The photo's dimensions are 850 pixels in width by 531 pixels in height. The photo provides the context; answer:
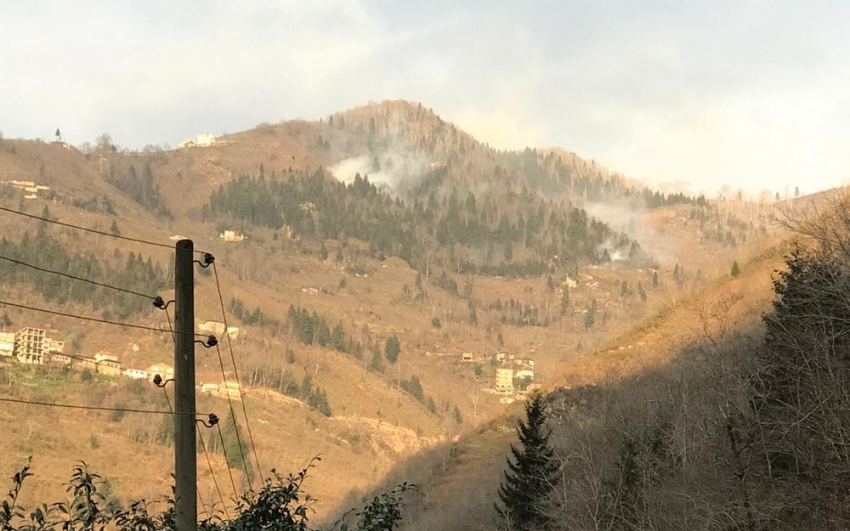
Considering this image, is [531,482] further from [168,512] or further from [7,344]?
[7,344]

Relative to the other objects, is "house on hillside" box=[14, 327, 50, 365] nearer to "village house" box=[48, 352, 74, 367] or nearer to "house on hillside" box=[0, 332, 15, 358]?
"house on hillside" box=[0, 332, 15, 358]

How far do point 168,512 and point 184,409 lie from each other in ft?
8.97

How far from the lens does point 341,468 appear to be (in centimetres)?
15800

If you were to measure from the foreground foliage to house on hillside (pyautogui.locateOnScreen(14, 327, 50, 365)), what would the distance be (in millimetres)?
178728

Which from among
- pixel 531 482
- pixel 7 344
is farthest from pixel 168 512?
pixel 7 344

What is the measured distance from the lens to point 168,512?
10172 mm

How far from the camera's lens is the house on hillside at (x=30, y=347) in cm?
17050

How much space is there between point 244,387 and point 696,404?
15712 centimetres

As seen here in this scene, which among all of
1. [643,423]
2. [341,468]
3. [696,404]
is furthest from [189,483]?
[341,468]

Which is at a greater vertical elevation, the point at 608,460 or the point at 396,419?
the point at 608,460

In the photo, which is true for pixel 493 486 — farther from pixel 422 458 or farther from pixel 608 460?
pixel 422 458

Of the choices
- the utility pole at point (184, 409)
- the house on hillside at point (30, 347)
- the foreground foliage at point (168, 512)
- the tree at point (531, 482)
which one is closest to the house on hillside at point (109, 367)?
the house on hillside at point (30, 347)

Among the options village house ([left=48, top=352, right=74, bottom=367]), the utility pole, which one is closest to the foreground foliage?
the utility pole

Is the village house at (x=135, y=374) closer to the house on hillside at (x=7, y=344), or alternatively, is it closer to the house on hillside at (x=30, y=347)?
the house on hillside at (x=30, y=347)
